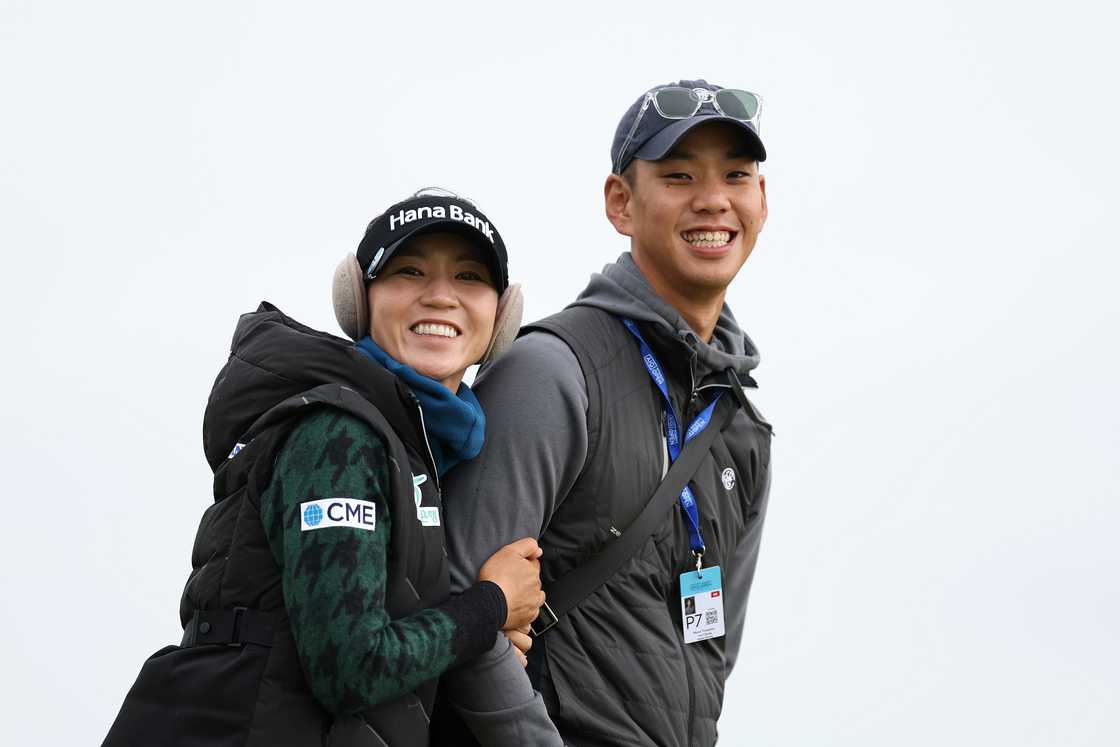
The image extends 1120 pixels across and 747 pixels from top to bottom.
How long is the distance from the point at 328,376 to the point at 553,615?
3.35 feet

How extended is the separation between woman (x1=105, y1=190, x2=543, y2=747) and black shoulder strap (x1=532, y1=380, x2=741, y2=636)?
425 mm

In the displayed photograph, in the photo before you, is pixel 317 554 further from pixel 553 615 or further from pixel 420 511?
pixel 553 615

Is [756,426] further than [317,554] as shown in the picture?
Yes

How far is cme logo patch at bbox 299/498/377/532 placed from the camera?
2760mm

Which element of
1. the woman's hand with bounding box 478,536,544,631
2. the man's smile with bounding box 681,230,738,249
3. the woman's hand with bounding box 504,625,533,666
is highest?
the man's smile with bounding box 681,230,738,249

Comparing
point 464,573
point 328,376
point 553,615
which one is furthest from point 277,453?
point 553,615

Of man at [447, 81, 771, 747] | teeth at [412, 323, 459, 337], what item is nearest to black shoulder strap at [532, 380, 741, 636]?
man at [447, 81, 771, 747]

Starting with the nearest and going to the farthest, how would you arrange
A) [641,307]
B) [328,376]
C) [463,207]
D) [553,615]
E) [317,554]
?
[317,554]
[328,376]
[463,207]
[553,615]
[641,307]

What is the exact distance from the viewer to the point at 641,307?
405cm

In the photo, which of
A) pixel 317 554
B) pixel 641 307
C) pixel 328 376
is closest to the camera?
pixel 317 554

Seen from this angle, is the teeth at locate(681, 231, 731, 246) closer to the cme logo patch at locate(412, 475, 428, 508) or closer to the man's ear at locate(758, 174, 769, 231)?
the man's ear at locate(758, 174, 769, 231)

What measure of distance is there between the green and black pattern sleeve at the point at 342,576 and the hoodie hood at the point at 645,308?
129 centimetres

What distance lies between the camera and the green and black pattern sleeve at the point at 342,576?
9.02ft

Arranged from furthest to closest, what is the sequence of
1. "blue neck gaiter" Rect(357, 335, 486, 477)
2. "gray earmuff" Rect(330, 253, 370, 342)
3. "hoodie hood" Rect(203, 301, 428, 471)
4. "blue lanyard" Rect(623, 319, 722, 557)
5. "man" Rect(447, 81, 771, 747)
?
"blue lanyard" Rect(623, 319, 722, 557)
"man" Rect(447, 81, 771, 747)
"gray earmuff" Rect(330, 253, 370, 342)
"blue neck gaiter" Rect(357, 335, 486, 477)
"hoodie hood" Rect(203, 301, 428, 471)
